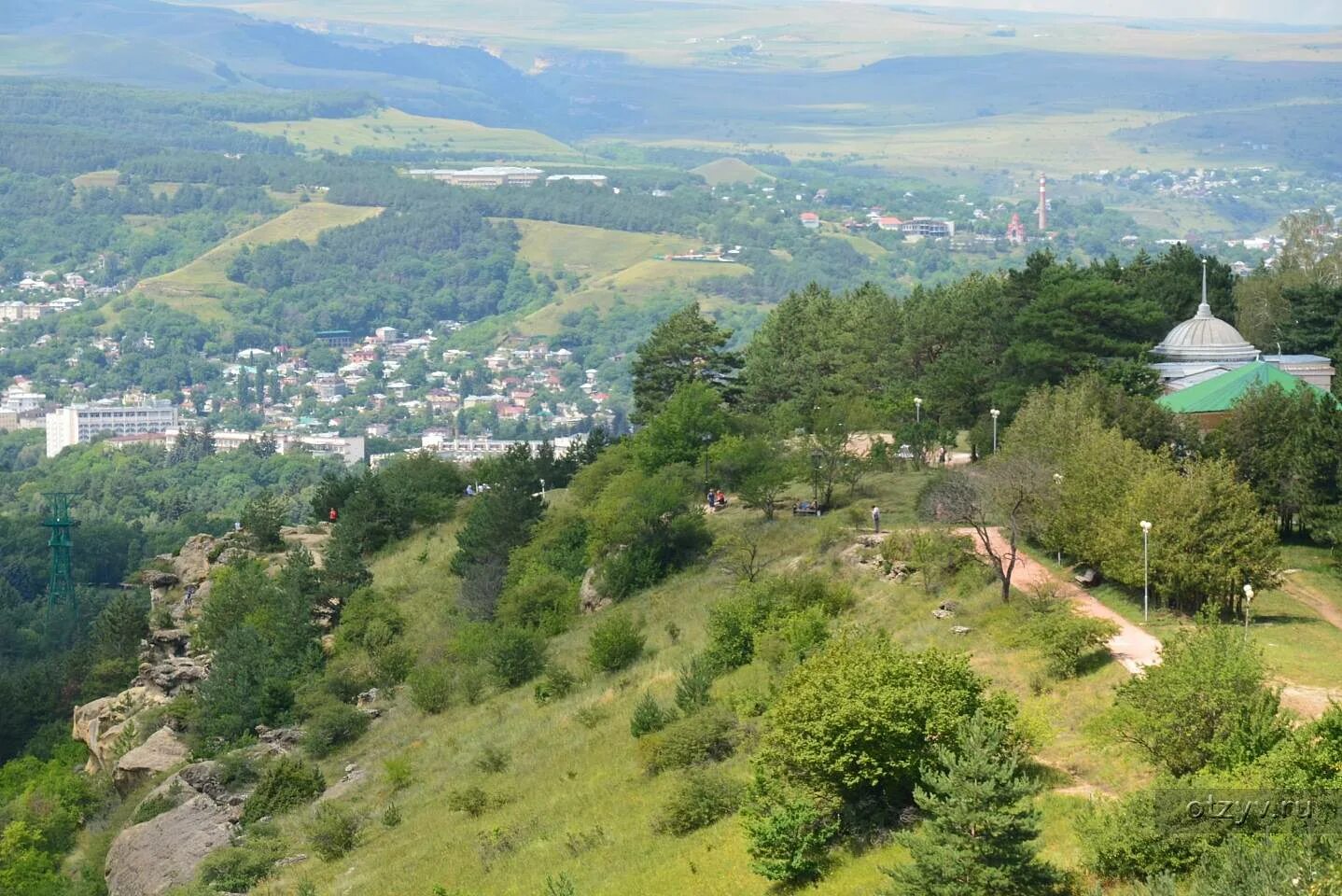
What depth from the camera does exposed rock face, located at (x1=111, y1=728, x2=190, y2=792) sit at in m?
49.9

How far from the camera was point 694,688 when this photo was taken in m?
35.4

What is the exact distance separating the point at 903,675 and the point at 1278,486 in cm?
1824

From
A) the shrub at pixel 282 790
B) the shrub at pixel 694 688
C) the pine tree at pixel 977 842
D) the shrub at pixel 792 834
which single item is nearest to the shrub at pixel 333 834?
the shrub at pixel 282 790

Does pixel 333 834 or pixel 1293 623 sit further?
pixel 333 834

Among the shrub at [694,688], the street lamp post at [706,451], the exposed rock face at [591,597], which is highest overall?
the shrub at [694,688]

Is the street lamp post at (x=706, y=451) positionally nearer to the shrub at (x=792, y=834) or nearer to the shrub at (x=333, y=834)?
the shrub at (x=333, y=834)

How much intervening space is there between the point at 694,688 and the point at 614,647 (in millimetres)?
7945

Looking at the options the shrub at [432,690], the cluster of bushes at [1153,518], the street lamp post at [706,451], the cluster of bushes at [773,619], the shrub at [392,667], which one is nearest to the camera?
the cluster of bushes at [1153,518]

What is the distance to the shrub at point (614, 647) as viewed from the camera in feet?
142

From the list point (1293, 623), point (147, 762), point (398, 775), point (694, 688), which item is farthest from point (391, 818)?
point (1293, 623)

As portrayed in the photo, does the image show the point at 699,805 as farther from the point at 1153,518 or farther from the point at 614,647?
the point at 614,647

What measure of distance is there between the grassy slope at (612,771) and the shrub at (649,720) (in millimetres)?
460

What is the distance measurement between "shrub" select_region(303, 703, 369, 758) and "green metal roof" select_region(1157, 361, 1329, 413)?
20.6 meters

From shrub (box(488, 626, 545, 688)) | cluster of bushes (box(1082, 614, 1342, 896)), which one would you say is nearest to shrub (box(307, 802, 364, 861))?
shrub (box(488, 626, 545, 688))
